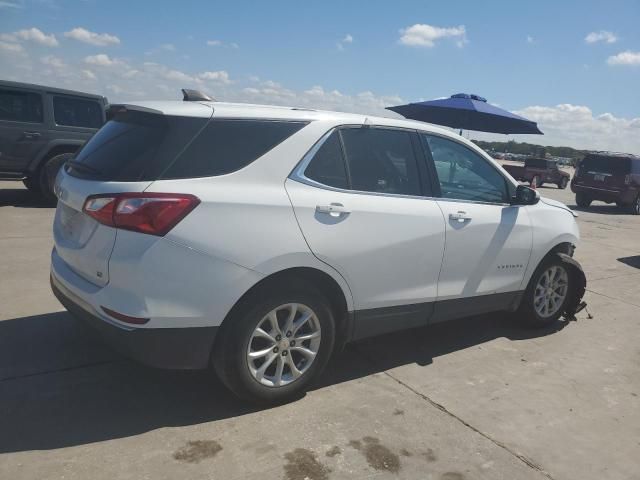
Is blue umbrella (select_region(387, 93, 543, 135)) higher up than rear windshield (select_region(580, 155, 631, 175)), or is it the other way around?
blue umbrella (select_region(387, 93, 543, 135))

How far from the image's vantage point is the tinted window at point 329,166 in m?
3.31

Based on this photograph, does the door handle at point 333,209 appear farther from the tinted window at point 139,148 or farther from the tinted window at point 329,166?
the tinted window at point 139,148

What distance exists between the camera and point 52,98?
9352 millimetres

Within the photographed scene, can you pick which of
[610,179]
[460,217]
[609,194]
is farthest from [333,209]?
[610,179]

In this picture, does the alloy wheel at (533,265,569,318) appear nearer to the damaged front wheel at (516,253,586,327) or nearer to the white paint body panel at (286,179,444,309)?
the damaged front wheel at (516,253,586,327)

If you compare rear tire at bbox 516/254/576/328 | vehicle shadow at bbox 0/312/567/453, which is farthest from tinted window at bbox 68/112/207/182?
rear tire at bbox 516/254/576/328

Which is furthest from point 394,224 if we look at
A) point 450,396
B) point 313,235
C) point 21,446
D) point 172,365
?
point 21,446

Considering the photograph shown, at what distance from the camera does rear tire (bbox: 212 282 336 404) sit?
3014 millimetres

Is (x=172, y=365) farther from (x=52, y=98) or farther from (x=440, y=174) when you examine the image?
(x=52, y=98)

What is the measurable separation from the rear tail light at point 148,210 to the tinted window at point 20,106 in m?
7.50

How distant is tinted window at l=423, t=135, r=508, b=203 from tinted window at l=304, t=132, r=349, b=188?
867 millimetres

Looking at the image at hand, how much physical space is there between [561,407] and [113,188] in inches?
122

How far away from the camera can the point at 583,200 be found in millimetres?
18234

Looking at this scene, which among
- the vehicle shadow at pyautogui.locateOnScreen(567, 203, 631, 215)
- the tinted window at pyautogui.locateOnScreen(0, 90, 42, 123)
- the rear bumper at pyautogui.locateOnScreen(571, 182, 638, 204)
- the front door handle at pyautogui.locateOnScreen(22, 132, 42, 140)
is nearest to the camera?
the tinted window at pyautogui.locateOnScreen(0, 90, 42, 123)
